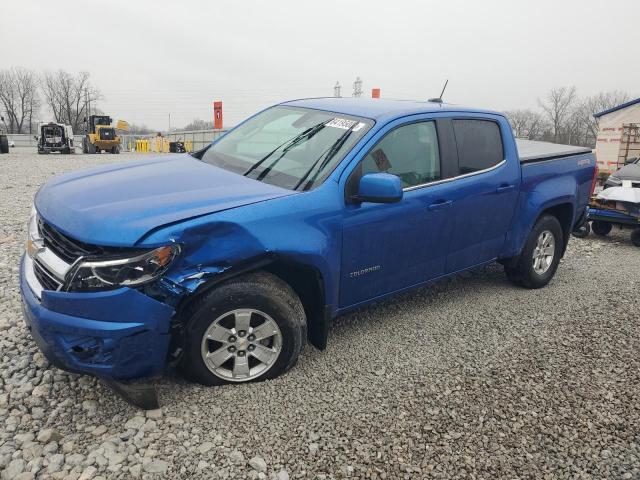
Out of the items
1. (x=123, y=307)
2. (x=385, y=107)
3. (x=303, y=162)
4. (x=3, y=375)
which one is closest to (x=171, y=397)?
(x=123, y=307)

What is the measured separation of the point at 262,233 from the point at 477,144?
233 centimetres

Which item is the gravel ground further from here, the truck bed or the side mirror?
the truck bed

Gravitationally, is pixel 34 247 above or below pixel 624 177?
below

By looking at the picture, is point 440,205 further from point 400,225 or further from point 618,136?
point 618,136

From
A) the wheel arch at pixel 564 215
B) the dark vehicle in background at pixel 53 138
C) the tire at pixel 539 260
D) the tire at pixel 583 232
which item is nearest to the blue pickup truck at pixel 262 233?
the tire at pixel 539 260

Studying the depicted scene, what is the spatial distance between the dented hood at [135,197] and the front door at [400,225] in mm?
595

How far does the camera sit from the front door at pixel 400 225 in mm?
3357

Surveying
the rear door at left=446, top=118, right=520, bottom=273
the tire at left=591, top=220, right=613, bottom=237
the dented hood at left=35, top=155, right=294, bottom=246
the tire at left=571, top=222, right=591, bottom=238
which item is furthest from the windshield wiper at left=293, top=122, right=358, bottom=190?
the tire at left=591, top=220, right=613, bottom=237

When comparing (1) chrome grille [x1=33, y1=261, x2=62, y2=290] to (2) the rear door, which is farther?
(2) the rear door

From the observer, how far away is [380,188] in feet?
10.4

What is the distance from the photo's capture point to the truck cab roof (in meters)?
3.75

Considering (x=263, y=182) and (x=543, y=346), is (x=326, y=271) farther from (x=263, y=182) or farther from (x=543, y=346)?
(x=543, y=346)

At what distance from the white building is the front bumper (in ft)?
77.1

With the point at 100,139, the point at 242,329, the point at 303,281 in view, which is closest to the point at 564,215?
the point at 303,281
